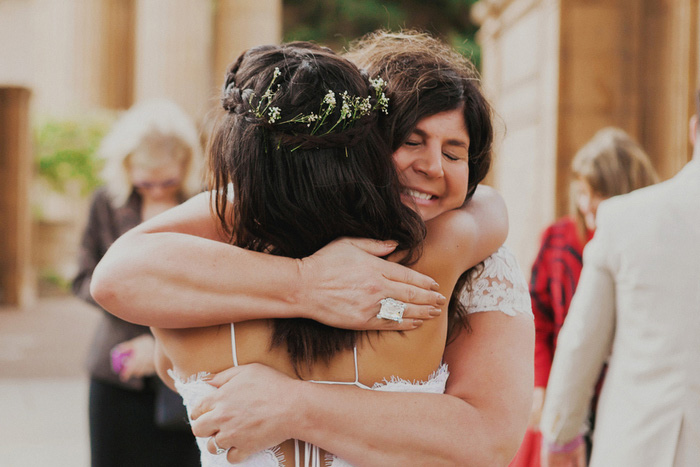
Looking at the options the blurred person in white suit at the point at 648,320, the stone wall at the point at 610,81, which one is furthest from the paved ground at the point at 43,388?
the blurred person in white suit at the point at 648,320

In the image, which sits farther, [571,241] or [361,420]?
[571,241]

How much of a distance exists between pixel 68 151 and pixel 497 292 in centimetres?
1622

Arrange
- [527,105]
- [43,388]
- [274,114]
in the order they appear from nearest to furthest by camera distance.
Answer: [274,114]
[527,105]
[43,388]

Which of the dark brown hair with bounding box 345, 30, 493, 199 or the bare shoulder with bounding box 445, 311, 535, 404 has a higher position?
the dark brown hair with bounding box 345, 30, 493, 199

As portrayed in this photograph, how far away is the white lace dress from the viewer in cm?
176

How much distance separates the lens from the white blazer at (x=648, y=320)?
231cm

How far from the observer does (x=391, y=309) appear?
5.65ft

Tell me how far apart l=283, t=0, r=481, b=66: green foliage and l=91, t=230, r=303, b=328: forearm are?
29.1 metres

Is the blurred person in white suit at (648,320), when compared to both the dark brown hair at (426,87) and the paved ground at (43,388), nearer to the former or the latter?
the dark brown hair at (426,87)

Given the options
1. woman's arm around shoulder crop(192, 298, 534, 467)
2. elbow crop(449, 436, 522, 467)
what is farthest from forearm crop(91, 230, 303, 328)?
Answer: elbow crop(449, 436, 522, 467)

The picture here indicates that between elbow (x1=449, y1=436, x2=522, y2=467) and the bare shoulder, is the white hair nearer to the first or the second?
the bare shoulder

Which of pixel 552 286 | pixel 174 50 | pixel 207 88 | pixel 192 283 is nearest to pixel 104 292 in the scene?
pixel 192 283

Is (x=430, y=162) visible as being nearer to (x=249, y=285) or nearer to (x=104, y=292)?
(x=249, y=285)

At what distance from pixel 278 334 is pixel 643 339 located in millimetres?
1180
